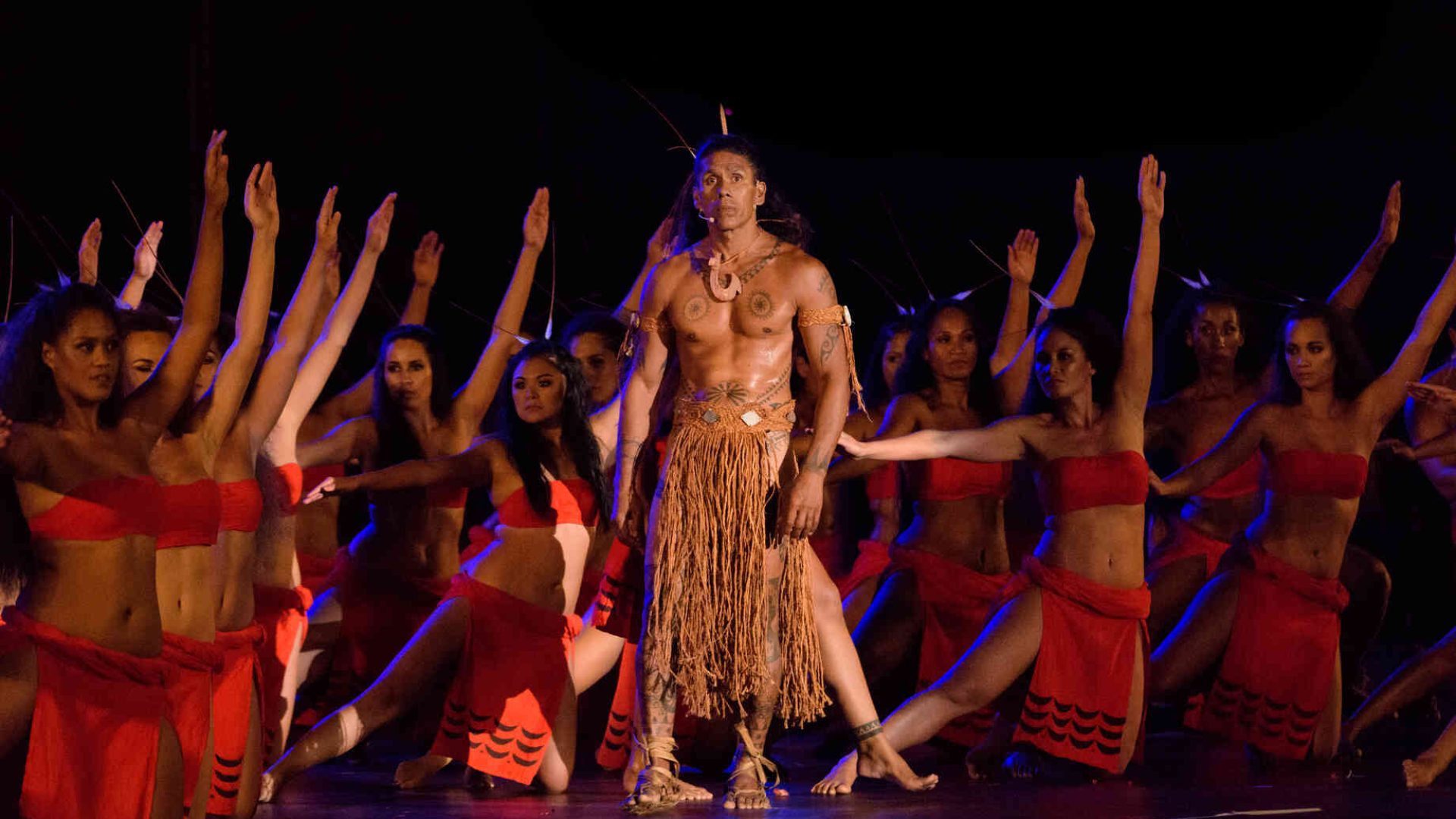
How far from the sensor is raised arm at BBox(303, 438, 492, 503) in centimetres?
534

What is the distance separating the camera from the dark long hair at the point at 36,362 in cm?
364

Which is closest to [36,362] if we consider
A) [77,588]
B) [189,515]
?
[77,588]

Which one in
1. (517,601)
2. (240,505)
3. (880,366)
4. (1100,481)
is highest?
(880,366)

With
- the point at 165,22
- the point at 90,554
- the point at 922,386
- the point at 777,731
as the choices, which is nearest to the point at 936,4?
the point at 922,386

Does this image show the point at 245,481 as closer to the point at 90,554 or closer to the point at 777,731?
the point at 90,554

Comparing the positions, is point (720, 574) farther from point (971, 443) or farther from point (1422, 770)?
point (1422, 770)

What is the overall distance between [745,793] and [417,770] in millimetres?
1159

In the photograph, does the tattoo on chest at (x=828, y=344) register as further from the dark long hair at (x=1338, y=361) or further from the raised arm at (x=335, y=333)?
the dark long hair at (x=1338, y=361)

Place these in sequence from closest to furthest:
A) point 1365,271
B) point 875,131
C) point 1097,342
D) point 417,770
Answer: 1. point 417,770
2. point 1097,342
3. point 1365,271
4. point 875,131

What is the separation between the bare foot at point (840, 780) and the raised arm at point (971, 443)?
805 mm

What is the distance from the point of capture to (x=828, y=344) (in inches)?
176

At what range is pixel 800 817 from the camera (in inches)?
170

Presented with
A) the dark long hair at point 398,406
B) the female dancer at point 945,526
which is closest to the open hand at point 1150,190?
the female dancer at point 945,526

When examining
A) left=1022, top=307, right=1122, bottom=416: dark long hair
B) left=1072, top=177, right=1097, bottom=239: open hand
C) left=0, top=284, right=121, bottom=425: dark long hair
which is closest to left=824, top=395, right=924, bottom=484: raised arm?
left=1022, top=307, right=1122, bottom=416: dark long hair
